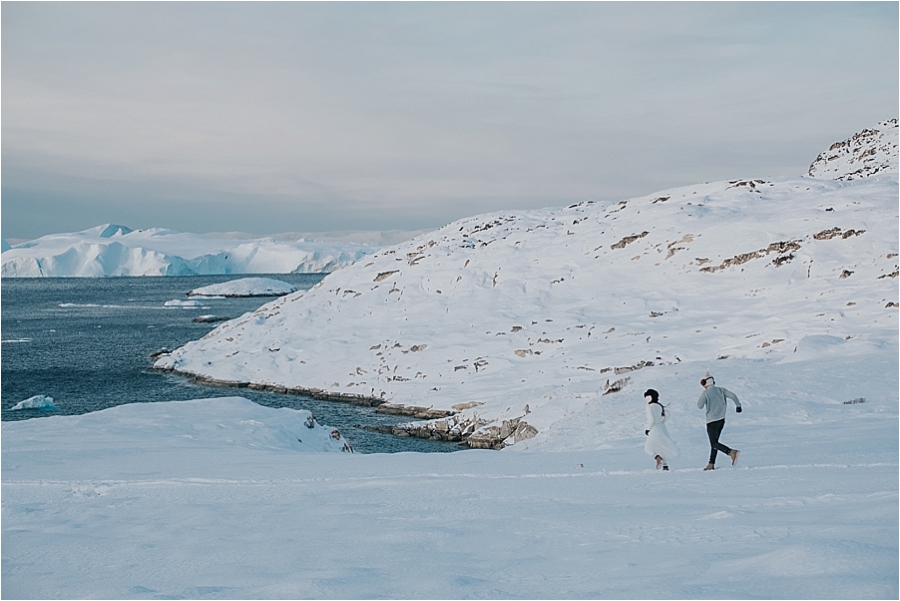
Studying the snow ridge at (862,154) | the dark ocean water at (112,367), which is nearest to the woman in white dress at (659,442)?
the dark ocean water at (112,367)

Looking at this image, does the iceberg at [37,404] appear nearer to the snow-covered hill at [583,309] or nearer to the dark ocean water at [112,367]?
the dark ocean water at [112,367]

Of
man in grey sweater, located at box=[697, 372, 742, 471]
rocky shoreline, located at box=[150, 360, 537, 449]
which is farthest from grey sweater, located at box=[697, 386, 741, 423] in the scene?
rocky shoreline, located at box=[150, 360, 537, 449]

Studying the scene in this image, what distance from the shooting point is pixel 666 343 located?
33.9 m

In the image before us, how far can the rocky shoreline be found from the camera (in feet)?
90.1

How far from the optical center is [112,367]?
5234cm

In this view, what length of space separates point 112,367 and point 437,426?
107 ft

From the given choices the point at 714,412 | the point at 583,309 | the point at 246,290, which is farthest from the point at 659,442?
the point at 246,290

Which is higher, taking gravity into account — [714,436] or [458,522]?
[714,436]

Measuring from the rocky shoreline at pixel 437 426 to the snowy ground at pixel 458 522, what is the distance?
11181mm

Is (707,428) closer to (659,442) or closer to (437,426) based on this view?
(659,442)

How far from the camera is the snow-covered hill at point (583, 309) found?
96.1 ft

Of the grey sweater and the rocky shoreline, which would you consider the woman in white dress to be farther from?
the rocky shoreline

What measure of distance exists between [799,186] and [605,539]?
4984 cm

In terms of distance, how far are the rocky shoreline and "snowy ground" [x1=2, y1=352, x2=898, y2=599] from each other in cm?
1118
